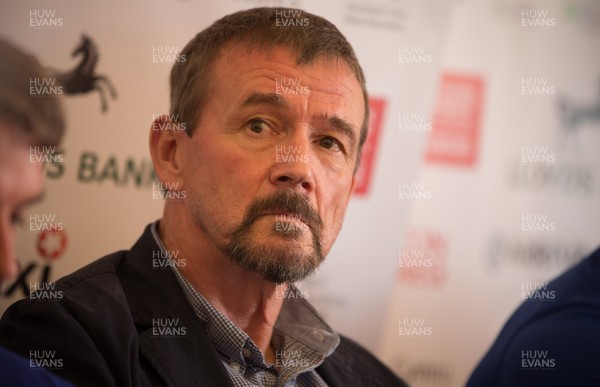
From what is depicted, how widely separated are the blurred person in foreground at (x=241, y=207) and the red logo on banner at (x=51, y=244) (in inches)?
15.0

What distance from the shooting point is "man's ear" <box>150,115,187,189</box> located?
1.59 meters

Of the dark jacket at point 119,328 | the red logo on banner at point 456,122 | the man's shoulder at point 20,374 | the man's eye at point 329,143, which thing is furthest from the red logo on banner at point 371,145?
the man's shoulder at point 20,374

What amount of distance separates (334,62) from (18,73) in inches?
33.2

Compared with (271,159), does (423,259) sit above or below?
below

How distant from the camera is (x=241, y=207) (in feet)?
4.78

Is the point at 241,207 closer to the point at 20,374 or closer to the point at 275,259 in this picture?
the point at 275,259

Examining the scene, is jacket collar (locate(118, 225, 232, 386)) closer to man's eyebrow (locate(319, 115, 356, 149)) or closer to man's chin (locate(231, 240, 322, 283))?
man's chin (locate(231, 240, 322, 283))

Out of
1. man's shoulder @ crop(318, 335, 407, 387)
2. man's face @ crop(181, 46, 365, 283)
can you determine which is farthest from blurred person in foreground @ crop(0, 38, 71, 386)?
man's shoulder @ crop(318, 335, 407, 387)

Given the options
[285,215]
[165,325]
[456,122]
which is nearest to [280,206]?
[285,215]

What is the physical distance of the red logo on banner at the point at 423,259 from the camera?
2316mm

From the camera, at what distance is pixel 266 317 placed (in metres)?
1.61

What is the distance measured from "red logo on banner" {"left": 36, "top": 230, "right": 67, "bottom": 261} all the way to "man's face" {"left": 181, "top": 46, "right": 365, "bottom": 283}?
513mm

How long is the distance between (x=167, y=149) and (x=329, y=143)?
15.2 inches

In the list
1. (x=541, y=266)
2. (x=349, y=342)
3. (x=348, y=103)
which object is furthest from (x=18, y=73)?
(x=541, y=266)
